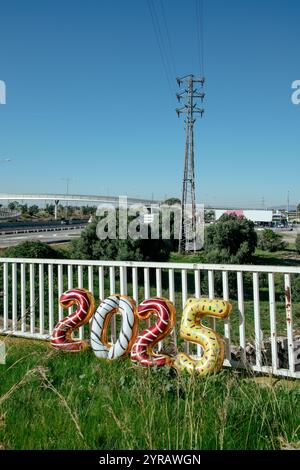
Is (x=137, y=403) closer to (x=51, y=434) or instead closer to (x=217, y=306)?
(x=51, y=434)

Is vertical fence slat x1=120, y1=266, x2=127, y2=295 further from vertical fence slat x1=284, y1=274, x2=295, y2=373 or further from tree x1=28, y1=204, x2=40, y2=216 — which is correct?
tree x1=28, y1=204, x2=40, y2=216

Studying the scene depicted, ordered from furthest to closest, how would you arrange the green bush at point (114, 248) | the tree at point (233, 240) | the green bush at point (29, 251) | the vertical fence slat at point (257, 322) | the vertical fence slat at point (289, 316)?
the tree at point (233, 240)
the green bush at point (114, 248)
the green bush at point (29, 251)
the vertical fence slat at point (289, 316)
the vertical fence slat at point (257, 322)

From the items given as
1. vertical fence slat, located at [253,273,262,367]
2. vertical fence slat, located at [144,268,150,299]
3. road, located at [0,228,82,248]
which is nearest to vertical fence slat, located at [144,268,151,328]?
vertical fence slat, located at [144,268,150,299]

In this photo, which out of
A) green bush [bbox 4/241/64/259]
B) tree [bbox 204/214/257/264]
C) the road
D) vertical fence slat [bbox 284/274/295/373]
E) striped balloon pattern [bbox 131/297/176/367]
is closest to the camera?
vertical fence slat [bbox 284/274/295/373]

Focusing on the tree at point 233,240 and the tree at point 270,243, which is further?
the tree at point 270,243

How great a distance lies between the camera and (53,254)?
16.1 meters

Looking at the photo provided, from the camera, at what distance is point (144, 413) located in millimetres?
2568

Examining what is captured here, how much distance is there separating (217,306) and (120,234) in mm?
14681

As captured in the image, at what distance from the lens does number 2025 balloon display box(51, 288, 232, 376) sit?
3.62 m

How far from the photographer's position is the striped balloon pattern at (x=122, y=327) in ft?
13.1

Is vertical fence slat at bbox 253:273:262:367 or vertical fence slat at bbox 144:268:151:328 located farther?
vertical fence slat at bbox 144:268:151:328

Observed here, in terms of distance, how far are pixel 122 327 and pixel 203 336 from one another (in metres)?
0.84

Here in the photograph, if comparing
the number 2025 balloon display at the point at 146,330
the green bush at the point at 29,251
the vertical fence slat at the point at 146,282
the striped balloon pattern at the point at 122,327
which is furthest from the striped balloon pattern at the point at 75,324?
the green bush at the point at 29,251

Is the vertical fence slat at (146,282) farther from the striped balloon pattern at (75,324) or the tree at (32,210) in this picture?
the tree at (32,210)
